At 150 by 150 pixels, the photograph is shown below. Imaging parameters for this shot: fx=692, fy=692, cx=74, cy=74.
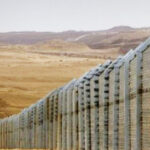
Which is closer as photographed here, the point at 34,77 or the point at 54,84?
the point at 54,84

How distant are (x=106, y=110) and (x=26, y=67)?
7706 cm

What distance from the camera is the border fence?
24.7ft

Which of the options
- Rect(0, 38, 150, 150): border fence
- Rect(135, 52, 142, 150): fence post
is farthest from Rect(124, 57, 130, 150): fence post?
Rect(135, 52, 142, 150): fence post

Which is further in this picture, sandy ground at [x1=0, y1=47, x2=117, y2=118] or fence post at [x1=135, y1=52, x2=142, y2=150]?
sandy ground at [x1=0, y1=47, x2=117, y2=118]

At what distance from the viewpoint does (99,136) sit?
10.8 meters

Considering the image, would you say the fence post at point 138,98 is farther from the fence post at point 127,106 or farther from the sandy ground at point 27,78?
the sandy ground at point 27,78

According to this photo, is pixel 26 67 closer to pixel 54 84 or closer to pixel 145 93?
pixel 54 84

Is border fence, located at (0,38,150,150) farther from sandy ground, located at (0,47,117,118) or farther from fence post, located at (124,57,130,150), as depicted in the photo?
sandy ground, located at (0,47,117,118)

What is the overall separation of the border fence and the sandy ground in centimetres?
3192

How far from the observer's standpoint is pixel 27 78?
74812 millimetres

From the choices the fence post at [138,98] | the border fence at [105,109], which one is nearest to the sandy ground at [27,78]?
the border fence at [105,109]

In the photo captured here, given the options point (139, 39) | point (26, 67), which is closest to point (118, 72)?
point (26, 67)

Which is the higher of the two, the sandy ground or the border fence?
the border fence

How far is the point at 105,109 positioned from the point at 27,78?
6498cm
